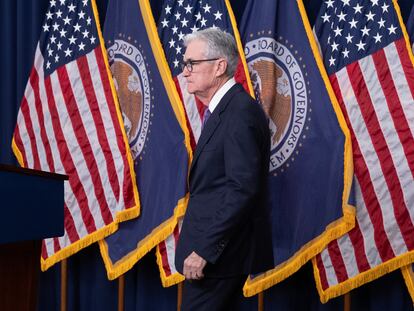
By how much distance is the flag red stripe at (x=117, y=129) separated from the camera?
3.14 m

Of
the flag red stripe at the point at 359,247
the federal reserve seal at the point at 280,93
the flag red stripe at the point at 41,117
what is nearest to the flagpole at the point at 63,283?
the flag red stripe at the point at 41,117

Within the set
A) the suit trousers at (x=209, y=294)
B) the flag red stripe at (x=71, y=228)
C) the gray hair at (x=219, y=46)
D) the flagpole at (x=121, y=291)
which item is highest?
the gray hair at (x=219, y=46)

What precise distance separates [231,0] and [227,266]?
6.34 ft

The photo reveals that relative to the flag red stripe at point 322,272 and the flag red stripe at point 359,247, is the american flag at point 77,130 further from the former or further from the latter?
the flag red stripe at point 359,247

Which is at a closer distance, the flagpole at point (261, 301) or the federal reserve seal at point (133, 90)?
the flagpole at point (261, 301)

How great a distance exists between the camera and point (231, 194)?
1585 millimetres

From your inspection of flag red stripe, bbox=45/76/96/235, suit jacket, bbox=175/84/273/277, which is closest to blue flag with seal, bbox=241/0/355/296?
flag red stripe, bbox=45/76/96/235

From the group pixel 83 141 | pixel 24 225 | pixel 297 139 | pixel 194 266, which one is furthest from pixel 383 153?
pixel 24 225

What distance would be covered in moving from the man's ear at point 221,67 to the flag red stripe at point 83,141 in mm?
1662

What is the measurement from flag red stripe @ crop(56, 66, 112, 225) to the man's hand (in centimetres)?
164

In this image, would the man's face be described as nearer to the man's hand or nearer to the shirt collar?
the shirt collar

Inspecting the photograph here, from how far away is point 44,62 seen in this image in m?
3.40

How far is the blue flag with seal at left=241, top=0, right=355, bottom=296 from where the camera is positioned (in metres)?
2.76

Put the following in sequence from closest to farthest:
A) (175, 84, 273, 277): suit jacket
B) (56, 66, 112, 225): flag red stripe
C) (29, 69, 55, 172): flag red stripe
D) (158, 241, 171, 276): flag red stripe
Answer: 1. (175, 84, 273, 277): suit jacket
2. (158, 241, 171, 276): flag red stripe
3. (56, 66, 112, 225): flag red stripe
4. (29, 69, 55, 172): flag red stripe
